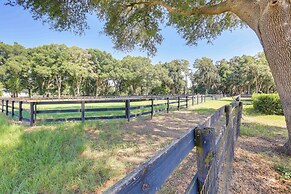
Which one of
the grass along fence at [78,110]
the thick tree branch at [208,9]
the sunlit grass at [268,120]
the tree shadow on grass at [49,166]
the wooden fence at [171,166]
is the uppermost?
the thick tree branch at [208,9]

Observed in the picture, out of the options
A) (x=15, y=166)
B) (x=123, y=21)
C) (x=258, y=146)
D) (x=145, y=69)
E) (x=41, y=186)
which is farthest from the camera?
(x=145, y=69)

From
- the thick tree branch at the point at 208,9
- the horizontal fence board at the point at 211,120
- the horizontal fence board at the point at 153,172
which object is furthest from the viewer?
the thick tree branch at the point at 208,9

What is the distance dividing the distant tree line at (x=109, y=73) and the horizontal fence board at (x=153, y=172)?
123ft

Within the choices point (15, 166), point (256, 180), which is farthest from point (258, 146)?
point (15, 166)

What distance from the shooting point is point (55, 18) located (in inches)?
267

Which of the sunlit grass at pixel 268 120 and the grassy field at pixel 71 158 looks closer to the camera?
the grassy field at pixel 71 158

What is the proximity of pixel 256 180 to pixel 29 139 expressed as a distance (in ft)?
18.1

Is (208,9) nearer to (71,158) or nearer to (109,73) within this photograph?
(71,158)

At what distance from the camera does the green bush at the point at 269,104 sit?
10.5 meters

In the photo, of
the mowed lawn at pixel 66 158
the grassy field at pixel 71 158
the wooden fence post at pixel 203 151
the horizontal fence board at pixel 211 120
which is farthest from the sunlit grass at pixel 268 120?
the wooden fence post at pixel 203 151

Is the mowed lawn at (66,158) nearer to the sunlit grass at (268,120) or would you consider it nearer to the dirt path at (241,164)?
the dirt path at (241,164)

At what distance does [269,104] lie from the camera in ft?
35.6

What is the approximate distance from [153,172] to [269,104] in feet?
41.2

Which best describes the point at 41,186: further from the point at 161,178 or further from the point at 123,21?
the point at 123,21
